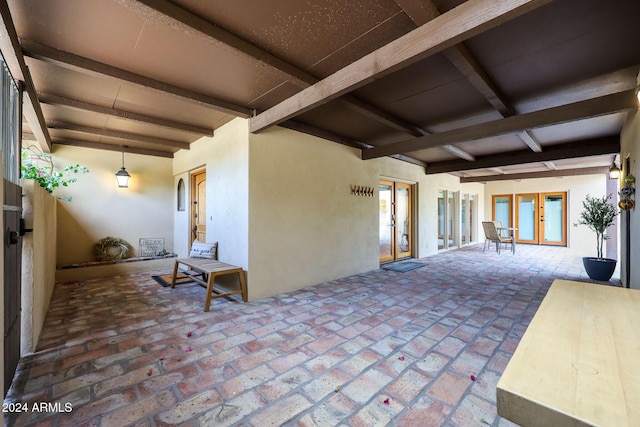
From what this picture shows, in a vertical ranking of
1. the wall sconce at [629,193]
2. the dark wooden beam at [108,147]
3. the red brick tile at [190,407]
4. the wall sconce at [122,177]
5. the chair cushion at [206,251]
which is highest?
the dark wooden beam at [108,147]

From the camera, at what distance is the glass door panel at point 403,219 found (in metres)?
6.52

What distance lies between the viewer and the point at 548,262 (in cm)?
625

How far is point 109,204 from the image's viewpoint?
17.1ft

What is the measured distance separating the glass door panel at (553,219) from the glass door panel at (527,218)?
0.20 meters

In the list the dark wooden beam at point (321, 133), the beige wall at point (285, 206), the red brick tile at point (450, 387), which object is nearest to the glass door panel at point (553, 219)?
the beige wall at point (285, 206)

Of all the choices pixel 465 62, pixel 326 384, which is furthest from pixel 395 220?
pixel 326 384

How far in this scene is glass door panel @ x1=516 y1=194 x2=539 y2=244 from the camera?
9.66 meters

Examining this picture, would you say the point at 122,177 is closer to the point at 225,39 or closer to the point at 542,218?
the point at 225,39

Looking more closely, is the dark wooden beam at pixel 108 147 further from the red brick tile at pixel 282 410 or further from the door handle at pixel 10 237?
the red brick tile at pixel 282 410

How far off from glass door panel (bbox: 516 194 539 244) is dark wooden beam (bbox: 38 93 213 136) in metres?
10.8

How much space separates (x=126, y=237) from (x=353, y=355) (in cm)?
528

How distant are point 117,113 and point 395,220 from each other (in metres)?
5.37

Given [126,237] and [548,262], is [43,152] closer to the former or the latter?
[126,237]

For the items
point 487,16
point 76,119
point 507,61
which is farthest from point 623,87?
point 76,119
